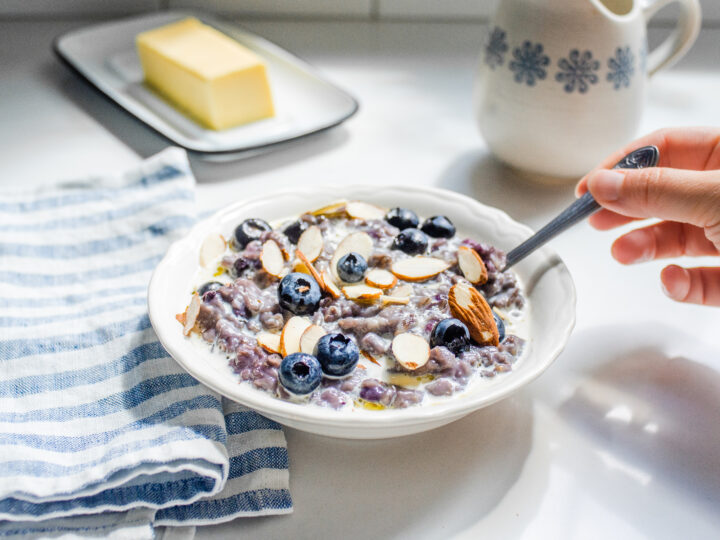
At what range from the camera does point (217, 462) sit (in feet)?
2.17

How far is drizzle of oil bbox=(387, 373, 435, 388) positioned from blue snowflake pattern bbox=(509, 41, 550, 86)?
557mm

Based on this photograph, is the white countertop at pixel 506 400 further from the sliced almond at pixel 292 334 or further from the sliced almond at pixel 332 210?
the sliced almond at pixel 332 210

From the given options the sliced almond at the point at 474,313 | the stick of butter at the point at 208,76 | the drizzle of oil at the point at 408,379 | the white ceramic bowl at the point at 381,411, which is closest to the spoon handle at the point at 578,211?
the white ceramic bowl at the point at 381,411

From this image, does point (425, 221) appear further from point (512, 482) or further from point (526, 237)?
point (512, 482)

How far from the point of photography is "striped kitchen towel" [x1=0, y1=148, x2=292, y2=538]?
2.14 feet

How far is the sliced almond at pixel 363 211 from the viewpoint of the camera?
0.95 m

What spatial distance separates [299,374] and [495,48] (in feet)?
2.18

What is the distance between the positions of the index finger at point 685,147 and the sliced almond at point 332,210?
31 centimetres

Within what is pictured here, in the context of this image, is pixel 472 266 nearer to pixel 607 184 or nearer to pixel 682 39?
pixel 607 184

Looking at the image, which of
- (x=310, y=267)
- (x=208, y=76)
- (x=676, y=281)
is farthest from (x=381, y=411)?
(x=208, y=76)

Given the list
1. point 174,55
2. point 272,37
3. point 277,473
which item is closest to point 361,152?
point 174,55

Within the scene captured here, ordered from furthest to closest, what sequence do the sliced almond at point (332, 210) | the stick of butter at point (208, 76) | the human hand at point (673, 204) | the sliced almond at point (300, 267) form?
the stick of butter at point (208, 76), the sliced almond at point (332, 210), the sliced almond at point (300, 267), the human hand at point (673, 204)

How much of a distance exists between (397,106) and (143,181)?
2.02ft

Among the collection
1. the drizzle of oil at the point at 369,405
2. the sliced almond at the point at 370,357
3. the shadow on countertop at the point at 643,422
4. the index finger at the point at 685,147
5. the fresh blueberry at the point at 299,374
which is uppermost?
the index finger at the point at 685,147
